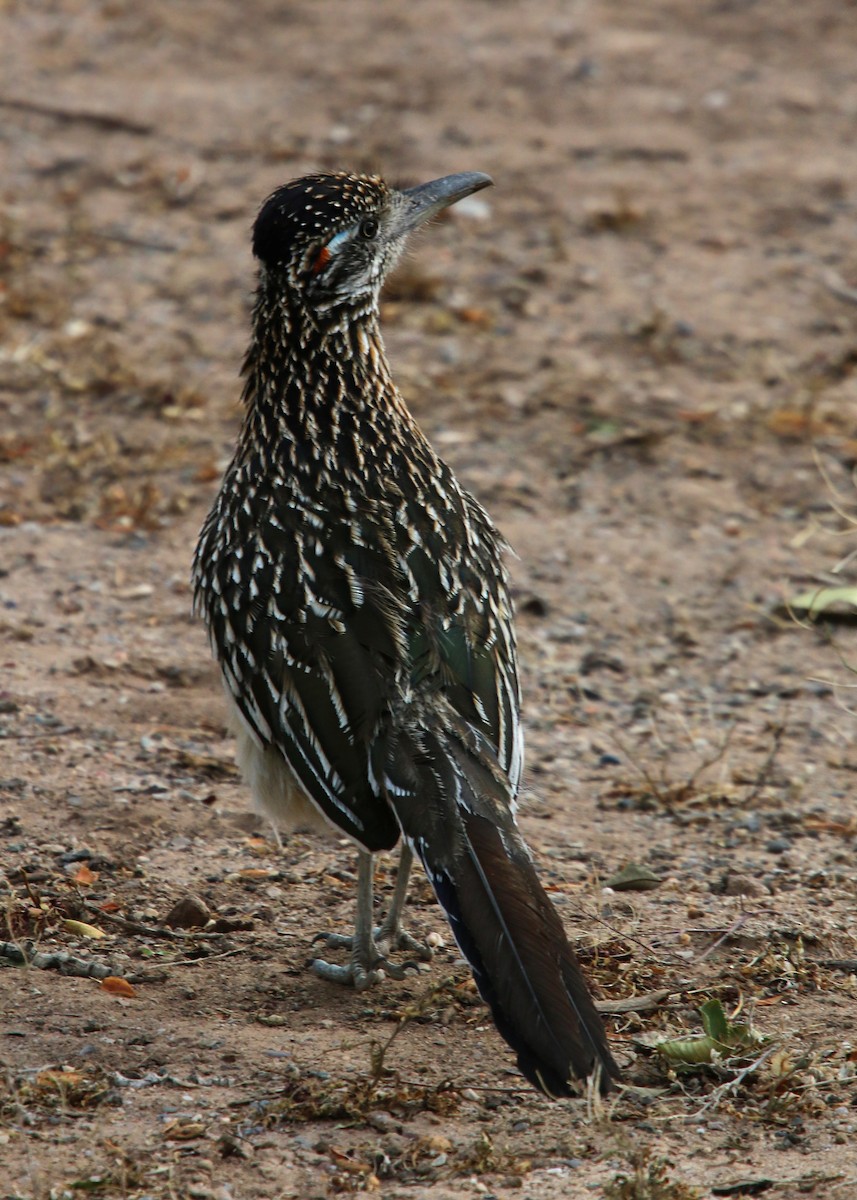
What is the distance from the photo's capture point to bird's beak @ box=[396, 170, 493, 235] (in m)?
5.98

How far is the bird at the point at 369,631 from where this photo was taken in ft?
13.7

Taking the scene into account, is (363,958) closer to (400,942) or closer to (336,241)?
(400,942)

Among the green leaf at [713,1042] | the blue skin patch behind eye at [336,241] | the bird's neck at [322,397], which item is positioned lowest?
the green leaf at [713,1042]

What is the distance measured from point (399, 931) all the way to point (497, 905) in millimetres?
1111

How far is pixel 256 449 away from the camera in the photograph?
5473mm

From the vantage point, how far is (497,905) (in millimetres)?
4191

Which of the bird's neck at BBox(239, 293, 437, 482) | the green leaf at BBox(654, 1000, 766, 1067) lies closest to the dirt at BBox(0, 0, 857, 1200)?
the green leaf at BBox(654, 1000, 766, 1067)

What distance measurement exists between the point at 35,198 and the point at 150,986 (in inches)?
276

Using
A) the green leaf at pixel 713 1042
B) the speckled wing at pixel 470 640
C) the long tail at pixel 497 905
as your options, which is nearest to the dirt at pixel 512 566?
the green leaf at pixel 713 1042

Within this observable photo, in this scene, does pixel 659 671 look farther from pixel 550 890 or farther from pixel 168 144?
pixel 168 144

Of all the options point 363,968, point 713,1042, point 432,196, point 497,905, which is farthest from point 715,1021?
point 432,196

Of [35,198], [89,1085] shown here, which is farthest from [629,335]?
[89,1085]

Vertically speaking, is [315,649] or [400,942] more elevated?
[315,649]

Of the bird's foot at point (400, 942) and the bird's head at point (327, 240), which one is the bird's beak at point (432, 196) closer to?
the bird's head at point (327, 240)
